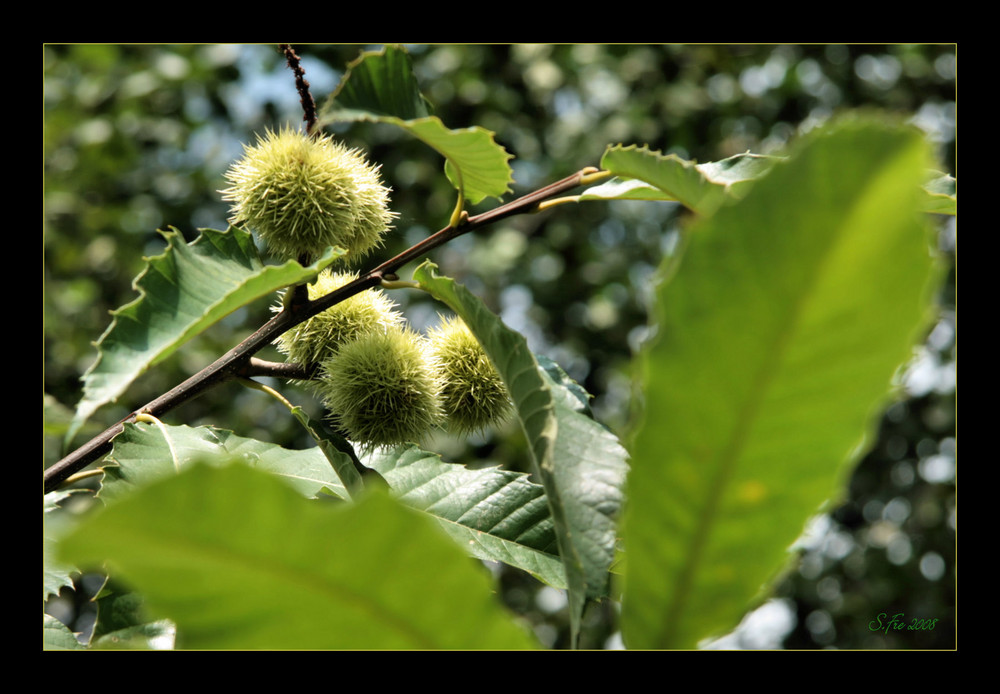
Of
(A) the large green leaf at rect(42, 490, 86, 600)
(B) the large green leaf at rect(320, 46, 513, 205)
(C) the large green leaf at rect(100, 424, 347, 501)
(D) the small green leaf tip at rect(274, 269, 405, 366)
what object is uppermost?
(B) the large green leaf at rect(320, 46, 513, 205)

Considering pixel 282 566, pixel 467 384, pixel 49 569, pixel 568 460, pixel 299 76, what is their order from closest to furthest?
pixel 282 566 → pixel 568 460 → pixel 299 76 → pixel 49 569 → pixel 467 384

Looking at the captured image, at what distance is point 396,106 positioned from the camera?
0.88 metres

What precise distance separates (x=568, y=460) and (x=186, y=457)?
639 mm

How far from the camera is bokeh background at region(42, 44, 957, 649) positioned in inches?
143

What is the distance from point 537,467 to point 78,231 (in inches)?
149

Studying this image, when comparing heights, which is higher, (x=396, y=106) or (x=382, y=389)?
(x=396, y=106)

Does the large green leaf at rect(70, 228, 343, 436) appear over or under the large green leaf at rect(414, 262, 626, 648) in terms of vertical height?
over

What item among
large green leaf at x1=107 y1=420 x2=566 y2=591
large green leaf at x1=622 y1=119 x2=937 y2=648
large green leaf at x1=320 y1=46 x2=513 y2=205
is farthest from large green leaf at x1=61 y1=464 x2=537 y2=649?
large green leaf at x1=107 y1=420 x2=566 y2=591

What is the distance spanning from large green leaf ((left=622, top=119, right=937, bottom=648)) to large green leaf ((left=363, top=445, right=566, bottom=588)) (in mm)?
739

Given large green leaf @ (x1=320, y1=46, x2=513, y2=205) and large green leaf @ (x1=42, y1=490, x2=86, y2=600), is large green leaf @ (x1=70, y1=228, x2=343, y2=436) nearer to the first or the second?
large green leaf @ (x1=320, y1=46, x2=513, y2=205)

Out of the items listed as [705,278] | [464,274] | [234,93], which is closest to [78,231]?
[234,93]

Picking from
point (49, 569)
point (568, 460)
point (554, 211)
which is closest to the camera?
point (568, 460)

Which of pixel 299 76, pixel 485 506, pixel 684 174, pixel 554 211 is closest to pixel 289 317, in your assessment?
pixel 299 76

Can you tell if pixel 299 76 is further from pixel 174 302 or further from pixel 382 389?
pixel 382 389
